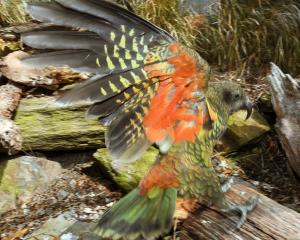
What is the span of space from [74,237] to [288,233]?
61.4 inches

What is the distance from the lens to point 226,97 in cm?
362

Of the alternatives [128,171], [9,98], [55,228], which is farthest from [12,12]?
[55,228]

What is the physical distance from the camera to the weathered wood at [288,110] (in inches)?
158

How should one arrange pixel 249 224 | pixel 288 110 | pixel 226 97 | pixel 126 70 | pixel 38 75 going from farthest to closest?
pixel 38 75 → pixel 288 110 → pixel 226 97 → pixel 249 224 → pixel 126 70

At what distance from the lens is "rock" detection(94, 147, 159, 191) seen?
4086mm

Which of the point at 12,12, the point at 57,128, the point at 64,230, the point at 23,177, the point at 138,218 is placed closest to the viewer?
the point at 138,218

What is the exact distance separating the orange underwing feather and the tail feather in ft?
1.16

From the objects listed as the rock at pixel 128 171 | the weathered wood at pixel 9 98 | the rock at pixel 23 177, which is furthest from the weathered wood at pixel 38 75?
the rock at pixel 128 171

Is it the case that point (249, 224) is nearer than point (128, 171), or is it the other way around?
point (249, 224)

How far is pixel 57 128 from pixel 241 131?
1606 millimetres

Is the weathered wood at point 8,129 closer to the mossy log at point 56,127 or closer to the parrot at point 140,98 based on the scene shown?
the mossy log at point 56,127

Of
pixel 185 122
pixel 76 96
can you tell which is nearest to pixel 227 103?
pixel 185 122

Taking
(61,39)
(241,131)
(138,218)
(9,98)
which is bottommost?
(138,218)

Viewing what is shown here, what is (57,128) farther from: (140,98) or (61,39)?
(61,39)
